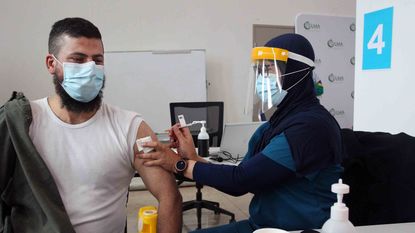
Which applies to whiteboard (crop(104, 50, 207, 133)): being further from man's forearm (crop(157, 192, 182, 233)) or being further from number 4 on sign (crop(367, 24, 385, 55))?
man's forearm (crop(157, 192, 182, 233))

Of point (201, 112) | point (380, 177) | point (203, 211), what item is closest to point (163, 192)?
point (380, 177)

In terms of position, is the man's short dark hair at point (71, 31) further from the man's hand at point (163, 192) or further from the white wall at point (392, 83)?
the white wall at point (392, 83)

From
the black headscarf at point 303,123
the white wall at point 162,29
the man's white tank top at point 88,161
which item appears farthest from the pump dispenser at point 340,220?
the white wall at point 162,29

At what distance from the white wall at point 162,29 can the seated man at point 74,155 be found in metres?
3.40

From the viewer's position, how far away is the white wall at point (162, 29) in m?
4.49

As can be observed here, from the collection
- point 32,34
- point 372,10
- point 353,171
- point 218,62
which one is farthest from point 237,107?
point 353,171

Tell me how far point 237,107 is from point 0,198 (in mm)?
4187

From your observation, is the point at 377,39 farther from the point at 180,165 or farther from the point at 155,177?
the point at 155,177

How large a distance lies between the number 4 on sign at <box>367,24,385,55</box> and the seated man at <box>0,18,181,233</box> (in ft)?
4.66

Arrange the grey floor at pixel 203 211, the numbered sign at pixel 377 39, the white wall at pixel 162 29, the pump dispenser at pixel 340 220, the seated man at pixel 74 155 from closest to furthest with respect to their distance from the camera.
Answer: the pump dispenser at pixel 340 220
the seated man at pixel 74 155
the numbered sign at pixel 377 39
the grey floor at pixel 203 211
the white wall at pixel 162 29

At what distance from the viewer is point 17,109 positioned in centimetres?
134

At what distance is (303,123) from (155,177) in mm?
648

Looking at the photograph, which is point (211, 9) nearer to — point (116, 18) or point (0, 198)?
point (116, 18)

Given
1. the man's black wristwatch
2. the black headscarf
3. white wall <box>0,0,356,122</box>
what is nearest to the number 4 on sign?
the black headscarf
